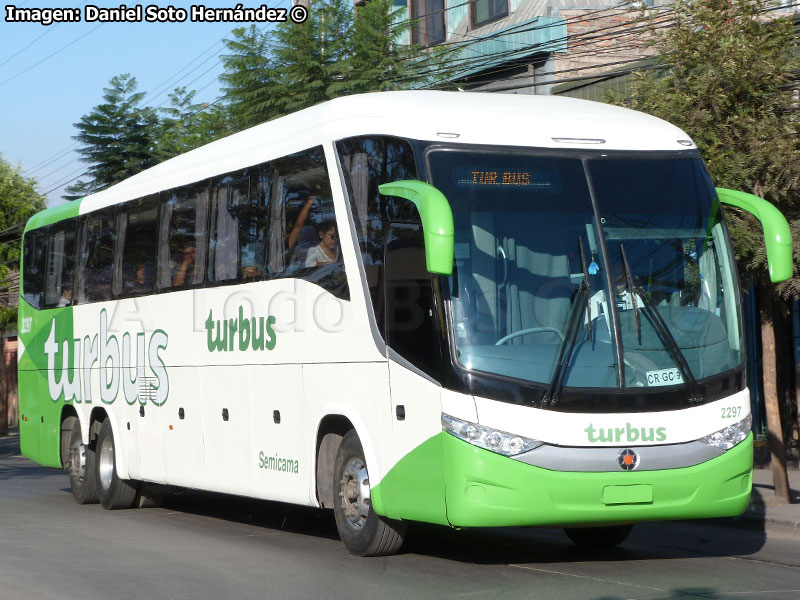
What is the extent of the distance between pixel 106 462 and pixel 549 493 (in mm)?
8279

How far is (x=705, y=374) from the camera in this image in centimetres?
903

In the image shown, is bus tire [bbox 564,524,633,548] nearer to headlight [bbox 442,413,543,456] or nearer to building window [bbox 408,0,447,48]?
headlight [bbox 442,413,543,456]

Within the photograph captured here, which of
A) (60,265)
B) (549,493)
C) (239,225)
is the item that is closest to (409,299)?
(549,493)

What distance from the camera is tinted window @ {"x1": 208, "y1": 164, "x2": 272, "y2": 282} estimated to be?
11.7m

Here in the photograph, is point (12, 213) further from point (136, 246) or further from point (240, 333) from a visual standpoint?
point (240, 333)

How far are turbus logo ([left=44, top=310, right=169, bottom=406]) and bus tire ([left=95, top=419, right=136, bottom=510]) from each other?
486 millimetres

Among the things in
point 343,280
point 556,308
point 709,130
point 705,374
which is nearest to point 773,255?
point 705,374

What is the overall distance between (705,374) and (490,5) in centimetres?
1855

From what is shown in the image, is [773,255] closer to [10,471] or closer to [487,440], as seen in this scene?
[487,440]

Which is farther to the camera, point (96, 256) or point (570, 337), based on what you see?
point (96, 256)

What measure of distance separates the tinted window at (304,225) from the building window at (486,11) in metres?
15.4

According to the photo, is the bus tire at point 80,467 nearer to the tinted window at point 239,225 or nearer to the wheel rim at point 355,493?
the tinted window at point 239,225

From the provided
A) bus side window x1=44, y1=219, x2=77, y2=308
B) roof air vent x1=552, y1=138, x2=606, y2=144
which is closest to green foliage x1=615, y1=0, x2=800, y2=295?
roof air vent x1=552, y1=138, x2=606, y2=144

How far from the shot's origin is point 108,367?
15414 mm
